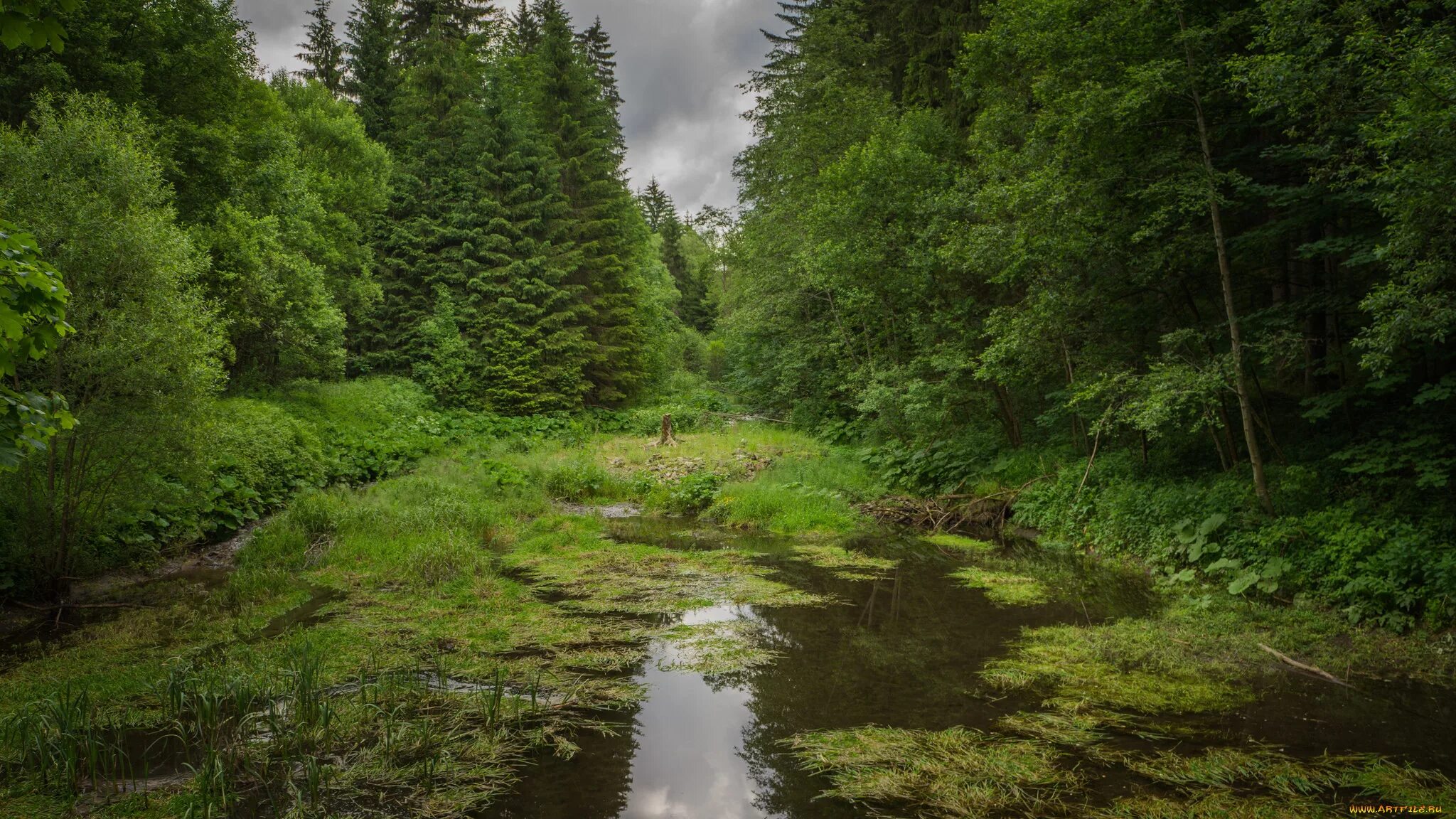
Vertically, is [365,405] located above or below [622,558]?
above

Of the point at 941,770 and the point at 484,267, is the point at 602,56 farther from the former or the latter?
the point at 941,770

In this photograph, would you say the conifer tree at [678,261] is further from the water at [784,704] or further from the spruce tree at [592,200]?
the water at [784,704]

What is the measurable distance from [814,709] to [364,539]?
27.8 feet

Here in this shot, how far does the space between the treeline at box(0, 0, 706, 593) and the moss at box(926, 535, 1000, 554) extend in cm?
1121

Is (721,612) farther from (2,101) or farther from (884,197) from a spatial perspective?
(2,101)

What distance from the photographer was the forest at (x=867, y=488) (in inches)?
168

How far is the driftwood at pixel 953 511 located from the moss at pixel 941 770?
8979 mm

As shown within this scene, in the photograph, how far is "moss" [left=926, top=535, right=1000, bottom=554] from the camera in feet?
37.6

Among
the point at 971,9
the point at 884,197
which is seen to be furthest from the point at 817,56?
the point at 884,197

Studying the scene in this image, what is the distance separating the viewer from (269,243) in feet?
59.1

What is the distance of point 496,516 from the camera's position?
1295 cm

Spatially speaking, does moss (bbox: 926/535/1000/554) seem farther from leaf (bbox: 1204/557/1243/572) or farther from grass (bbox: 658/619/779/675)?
grass (bbox: 658/619/779/675)

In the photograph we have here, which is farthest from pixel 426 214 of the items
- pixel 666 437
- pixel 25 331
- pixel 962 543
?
pixel 25 331

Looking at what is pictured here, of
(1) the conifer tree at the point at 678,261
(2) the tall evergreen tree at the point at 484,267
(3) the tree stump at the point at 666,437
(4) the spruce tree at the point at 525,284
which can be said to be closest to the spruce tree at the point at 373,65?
(2) the tall evergreen tree at the point at 484,267
